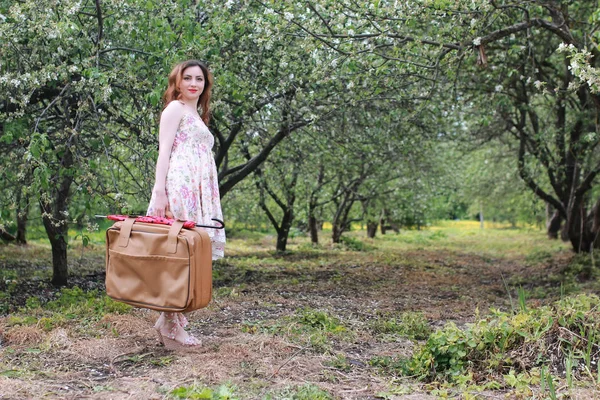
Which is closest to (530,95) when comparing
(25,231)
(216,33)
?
(216,33)

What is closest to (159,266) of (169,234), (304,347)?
(169,234)

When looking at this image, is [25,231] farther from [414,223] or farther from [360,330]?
[414,223]

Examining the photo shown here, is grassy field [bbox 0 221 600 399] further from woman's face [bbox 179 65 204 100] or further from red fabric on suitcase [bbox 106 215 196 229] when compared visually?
woman's face [bbox 179 65 204 100]

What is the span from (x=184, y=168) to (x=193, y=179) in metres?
0.10

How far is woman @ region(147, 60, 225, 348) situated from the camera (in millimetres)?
4289

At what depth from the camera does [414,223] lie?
2842 centimetres

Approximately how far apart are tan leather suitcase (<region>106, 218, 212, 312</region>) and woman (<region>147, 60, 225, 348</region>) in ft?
1.00

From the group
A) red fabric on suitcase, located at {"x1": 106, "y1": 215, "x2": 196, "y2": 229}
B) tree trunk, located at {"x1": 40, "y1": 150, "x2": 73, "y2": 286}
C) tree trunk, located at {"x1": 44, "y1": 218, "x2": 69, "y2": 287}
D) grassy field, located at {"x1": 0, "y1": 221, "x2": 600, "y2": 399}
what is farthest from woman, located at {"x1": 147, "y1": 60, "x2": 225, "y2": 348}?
tree trunk, located at {"x1": 44, "y1": 218, "x2": 69, "y2": 287}

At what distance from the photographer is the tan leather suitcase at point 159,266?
3.90m

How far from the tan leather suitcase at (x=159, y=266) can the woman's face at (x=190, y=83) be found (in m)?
0.99

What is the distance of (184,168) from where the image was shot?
431cm

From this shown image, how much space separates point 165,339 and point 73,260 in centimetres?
697

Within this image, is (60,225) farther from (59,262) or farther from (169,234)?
(169,234)

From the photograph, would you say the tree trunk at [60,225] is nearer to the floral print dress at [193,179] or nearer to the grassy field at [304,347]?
the grassy field at [304,347]
